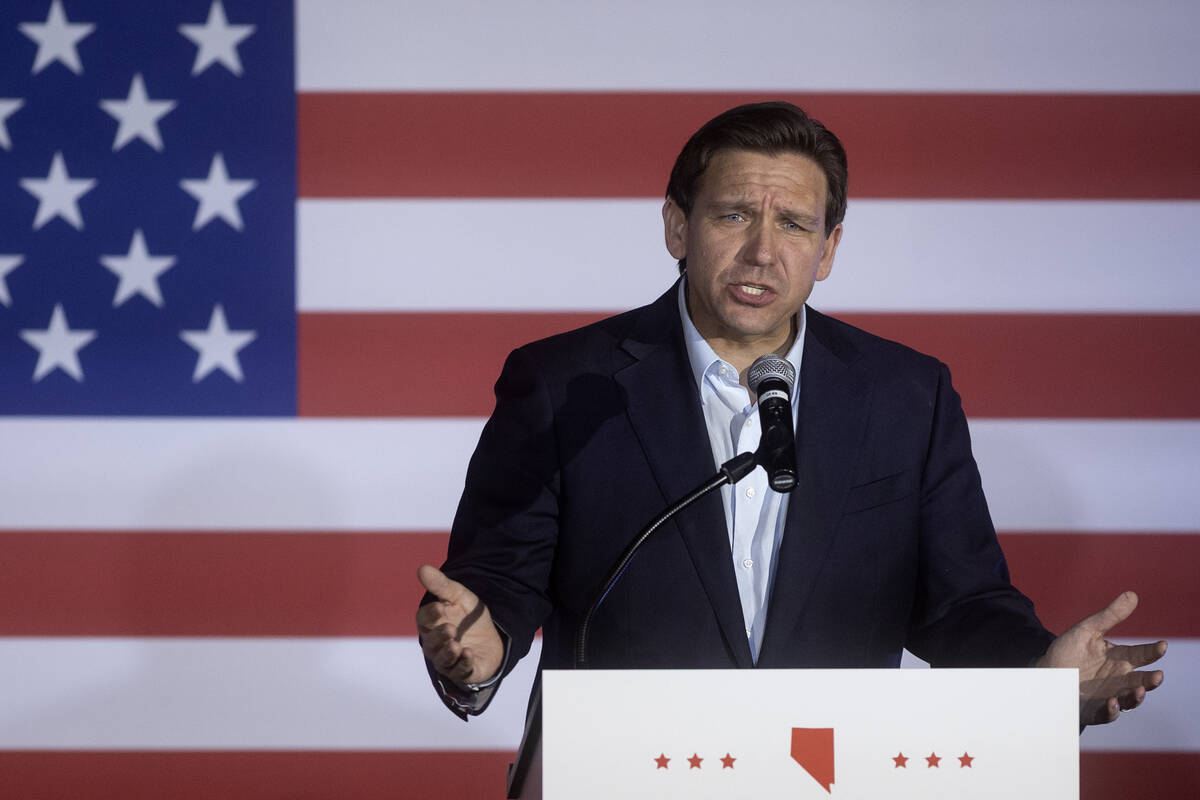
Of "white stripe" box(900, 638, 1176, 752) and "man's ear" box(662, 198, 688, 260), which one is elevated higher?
"man's ear" box(662, 198, 688, 260)

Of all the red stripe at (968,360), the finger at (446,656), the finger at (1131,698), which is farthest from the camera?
the red stripe at (968,360)

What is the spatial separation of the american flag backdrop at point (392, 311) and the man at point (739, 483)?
0.76 meters

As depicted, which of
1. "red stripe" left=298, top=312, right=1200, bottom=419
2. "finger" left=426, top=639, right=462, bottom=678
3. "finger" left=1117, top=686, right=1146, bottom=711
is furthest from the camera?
"red stripe" left=298, top=312, right=1200, bottom=419

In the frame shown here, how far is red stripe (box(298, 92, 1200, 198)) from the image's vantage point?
2.17 m

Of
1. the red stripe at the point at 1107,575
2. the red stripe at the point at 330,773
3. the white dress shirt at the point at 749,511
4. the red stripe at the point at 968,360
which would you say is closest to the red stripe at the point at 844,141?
the red stripe at the point at 968,360

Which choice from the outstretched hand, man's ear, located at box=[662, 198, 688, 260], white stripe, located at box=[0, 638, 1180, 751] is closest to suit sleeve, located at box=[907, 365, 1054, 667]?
the outstretched hand

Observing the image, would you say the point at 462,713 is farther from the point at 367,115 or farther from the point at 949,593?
the point at 367,115

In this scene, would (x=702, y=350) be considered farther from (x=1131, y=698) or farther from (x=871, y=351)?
(x=1131, y=698)

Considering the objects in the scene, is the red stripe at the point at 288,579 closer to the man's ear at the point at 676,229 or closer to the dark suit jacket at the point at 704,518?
the dark suit jacket at the point at 704,518

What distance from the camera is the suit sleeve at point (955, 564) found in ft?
4.18

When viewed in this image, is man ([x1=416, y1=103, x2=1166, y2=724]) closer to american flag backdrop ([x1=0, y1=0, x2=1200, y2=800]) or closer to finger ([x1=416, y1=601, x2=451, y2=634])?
finger ([x1=416, y1=601, x2=451, y2=634])

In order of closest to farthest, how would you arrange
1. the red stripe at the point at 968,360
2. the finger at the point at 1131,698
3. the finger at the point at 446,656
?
the finger at the point at 1131,698 → the finger at the point at 446,656 → the red stripe at the point at 968,360

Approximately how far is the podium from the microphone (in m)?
0.18

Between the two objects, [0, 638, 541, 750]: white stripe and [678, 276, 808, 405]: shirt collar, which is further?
[0, 638, 541, 750]: white stripe
